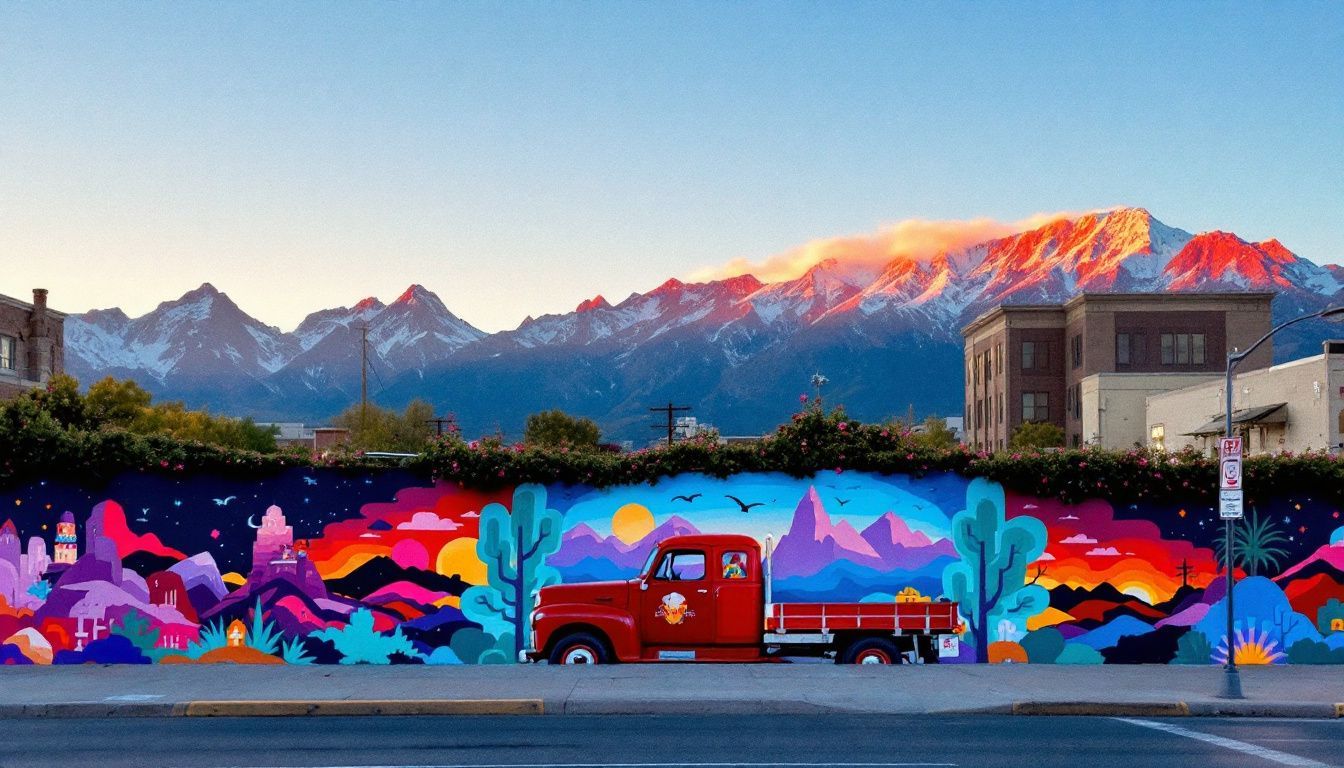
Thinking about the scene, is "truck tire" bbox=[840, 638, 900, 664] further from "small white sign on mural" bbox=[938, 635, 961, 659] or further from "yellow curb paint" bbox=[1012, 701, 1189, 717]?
"yellow curb paint" bbox=[1012, 701, 1189, 717]

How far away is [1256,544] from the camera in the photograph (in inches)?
810

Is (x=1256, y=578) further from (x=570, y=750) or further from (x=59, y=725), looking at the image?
(x=59, y=725)

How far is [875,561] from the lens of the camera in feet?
66.9

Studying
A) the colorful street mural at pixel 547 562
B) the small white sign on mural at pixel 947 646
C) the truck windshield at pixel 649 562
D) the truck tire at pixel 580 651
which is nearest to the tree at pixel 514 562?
the colorful street mural at pixel 547 562

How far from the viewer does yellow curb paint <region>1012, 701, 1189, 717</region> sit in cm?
1645

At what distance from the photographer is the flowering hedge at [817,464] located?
20.2m

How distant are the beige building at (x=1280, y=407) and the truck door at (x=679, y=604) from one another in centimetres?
4010

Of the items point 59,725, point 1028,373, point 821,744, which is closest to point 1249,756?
point 821,744

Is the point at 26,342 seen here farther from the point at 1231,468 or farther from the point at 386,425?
the point at 1231,468

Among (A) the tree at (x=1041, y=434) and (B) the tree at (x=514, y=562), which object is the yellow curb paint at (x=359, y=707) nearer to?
(B) the tree at (x=514, y=562)

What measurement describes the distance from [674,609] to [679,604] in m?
0.10

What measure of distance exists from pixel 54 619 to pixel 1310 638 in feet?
58.6

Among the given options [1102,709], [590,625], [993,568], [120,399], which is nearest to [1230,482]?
[1102,709]

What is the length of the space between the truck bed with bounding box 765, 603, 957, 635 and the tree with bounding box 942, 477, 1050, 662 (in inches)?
21.9
